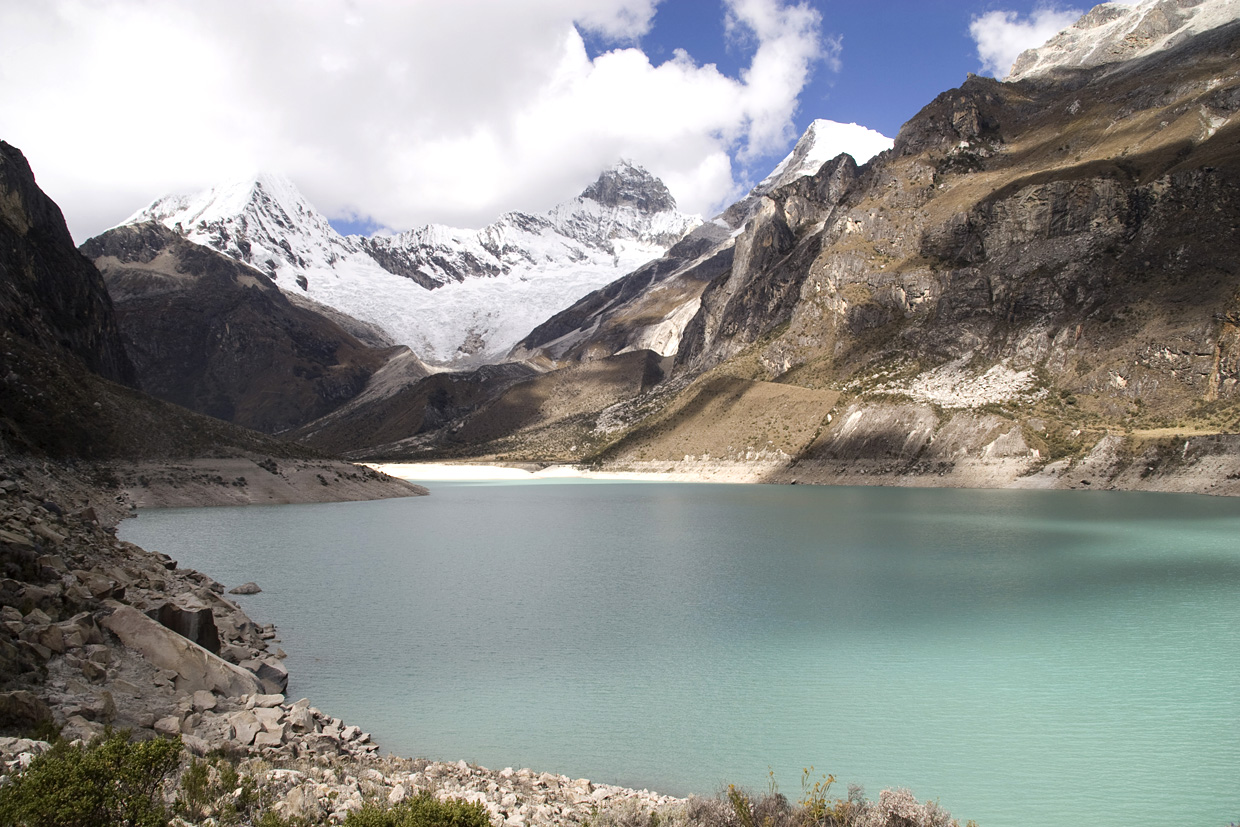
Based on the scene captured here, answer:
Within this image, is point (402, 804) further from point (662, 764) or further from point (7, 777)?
point (662, 764)

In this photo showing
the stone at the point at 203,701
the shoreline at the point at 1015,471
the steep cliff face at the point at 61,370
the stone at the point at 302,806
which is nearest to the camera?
the stone at the point at 302,806

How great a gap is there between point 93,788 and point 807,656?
47.7 ft

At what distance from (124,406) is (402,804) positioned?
206 feet

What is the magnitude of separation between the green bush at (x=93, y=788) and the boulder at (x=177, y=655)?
228 inches

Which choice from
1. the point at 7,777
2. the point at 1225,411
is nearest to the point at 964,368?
the point at 1225,411

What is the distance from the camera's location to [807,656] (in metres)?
17.7

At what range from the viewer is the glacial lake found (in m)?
11.8

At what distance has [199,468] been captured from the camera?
60.2m

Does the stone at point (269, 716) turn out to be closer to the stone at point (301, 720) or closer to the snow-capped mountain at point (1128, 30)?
the stone at point (301, 720)

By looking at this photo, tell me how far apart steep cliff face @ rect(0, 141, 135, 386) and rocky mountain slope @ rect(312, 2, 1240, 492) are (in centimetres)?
6695

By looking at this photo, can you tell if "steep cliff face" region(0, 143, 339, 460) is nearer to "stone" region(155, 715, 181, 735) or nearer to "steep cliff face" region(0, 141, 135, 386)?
"steep cliff face" region(0, 141, 135, 386)

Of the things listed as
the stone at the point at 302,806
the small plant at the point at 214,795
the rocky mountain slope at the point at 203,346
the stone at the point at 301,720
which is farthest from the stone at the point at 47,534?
the rocky mountain slope at the point at 203,346

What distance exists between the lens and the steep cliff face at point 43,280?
63.5 meters

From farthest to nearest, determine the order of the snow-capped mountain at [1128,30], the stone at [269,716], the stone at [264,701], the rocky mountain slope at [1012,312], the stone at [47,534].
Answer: the snow-capped mountain at [1128,30]
the rocky mountain slope at [1012,312]
the stone at [47,534]
the stone at [264,701]
the stone at [269,716]
